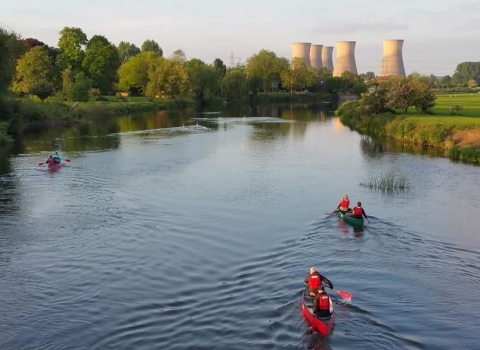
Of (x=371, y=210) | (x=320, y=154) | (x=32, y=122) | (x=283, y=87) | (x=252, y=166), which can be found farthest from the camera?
(x=283, y=87)

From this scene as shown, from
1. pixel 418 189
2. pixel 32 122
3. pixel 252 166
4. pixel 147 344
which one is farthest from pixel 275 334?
pixel 32 122

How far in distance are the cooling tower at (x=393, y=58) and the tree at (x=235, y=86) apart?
4103cm

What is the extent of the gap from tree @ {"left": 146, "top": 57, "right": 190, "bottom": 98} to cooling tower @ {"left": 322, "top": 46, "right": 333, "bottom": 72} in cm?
8776

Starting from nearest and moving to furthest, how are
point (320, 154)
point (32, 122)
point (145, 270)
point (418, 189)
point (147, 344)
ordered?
point (147, 344) → point (145, 270) → point (418, 189) → point (320, 154) → point (32, 122)

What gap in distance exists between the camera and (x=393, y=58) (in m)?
144

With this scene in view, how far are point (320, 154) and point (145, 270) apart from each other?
1231 inches

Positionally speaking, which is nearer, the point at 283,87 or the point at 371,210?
the point at 371,210

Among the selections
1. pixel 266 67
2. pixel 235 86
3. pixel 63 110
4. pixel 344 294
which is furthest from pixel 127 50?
pixel 344 294

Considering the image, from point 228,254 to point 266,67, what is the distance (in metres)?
132

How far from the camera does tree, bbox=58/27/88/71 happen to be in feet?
343

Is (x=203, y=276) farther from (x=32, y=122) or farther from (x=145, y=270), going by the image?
(x=32, y=122)

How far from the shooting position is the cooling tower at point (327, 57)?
188 metres

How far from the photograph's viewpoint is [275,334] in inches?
633

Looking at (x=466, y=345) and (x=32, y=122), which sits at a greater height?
(x=32, y=122)
